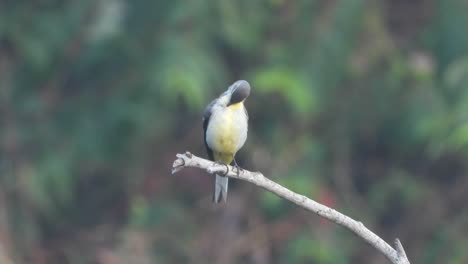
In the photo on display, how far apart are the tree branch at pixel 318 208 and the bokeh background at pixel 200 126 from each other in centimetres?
576

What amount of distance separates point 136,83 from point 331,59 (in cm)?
165

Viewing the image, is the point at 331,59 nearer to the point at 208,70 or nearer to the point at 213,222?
the point at 208,70

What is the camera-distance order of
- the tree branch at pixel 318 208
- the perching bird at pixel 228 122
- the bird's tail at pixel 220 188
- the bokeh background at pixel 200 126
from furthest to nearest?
the bokeh background at pixel 200 126, the bird's tail at pixel 220 188, the perching bird at pixel 228 122, the tree branch at pixel 318 208

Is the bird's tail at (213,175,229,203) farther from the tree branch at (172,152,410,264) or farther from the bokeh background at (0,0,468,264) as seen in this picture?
the bokeh background at (0,0,468,264)

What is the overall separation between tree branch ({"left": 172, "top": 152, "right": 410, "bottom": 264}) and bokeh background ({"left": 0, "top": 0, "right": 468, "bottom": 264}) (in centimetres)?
576

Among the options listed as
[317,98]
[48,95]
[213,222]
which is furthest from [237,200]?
[48,95]

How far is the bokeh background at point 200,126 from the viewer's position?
36.8 feet

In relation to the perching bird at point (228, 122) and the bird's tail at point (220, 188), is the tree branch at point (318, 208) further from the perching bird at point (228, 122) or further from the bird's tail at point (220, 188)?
the bird's tail at point (220, 188)

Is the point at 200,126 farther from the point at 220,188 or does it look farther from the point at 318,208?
the point at 318,208

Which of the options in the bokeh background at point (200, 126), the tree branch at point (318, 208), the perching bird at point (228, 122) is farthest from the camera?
the bokeh background at point (200, 126)

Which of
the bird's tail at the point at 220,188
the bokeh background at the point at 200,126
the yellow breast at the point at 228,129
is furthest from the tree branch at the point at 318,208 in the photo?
the bokeh background at the point at 200,126

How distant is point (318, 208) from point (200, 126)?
6.98 metres

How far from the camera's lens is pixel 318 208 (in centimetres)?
482

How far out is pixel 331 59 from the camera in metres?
11.3
